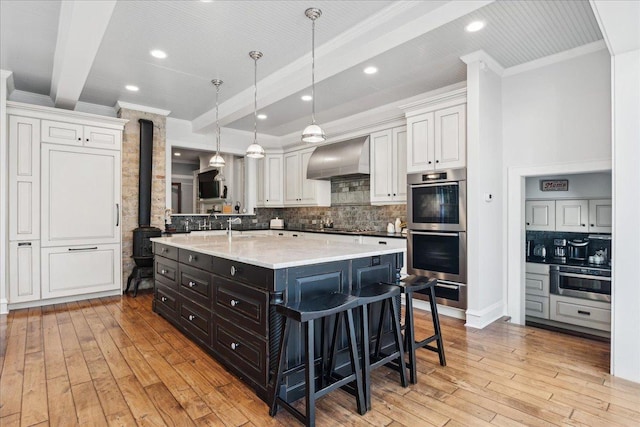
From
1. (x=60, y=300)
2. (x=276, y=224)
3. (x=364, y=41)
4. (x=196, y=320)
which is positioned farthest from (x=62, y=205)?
(x=364, y=41)

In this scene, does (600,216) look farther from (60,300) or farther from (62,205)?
(60,300)

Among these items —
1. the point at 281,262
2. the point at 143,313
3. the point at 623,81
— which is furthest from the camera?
the point at 143,313

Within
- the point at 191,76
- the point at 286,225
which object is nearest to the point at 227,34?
the point at 191,76

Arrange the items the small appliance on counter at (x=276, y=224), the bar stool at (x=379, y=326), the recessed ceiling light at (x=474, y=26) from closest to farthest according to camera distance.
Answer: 1. the bar stool at (x=379, y=326)
2. the recessed ceiling light at (x=474, y=26)
3. the small appliance on counter at (x=276, y=224)

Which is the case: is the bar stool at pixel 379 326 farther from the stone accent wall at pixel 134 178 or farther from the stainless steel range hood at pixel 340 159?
the stone accent wall at pixel 134 178

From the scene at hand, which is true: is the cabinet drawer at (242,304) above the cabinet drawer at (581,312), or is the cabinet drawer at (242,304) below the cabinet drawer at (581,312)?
above

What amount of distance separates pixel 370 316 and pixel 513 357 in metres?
1.23

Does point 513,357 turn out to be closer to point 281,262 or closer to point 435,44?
point 281,262

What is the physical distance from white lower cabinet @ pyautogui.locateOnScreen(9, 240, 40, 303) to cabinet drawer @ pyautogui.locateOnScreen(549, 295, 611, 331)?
6.31 m

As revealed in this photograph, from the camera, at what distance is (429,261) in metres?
3.98

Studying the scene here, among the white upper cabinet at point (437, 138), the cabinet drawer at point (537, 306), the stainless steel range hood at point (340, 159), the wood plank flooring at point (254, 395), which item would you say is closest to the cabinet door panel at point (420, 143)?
the white upper cabinet at point (437, 138)

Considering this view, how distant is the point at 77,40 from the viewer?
3064 millimetres

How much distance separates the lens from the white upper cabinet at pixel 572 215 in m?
4.06

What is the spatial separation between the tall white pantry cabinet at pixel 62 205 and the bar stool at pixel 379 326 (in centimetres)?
403
